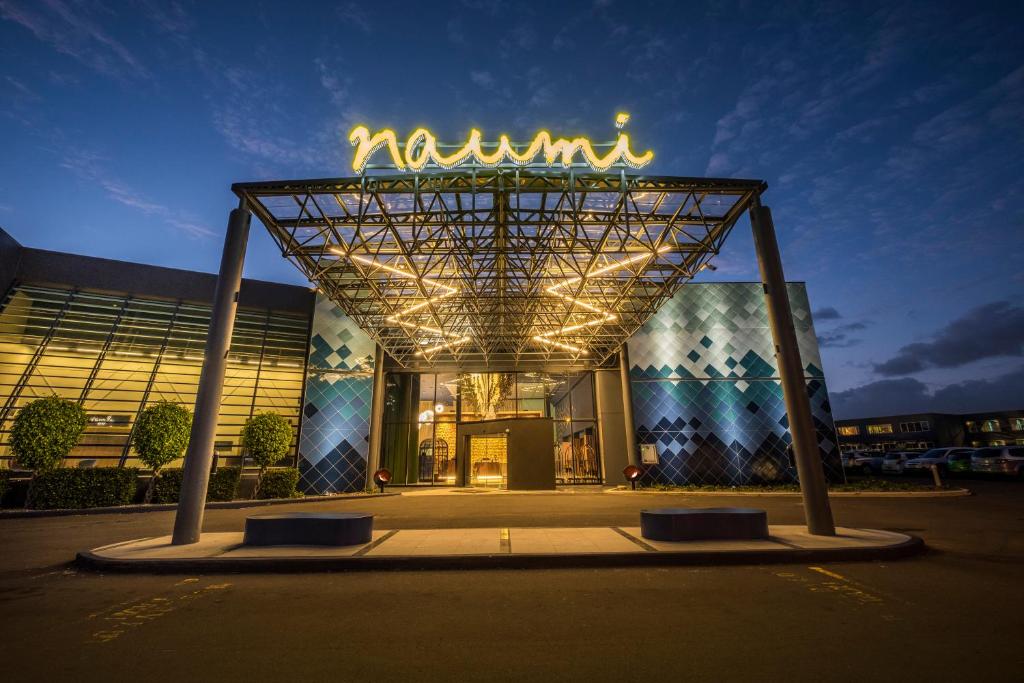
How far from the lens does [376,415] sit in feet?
75.0

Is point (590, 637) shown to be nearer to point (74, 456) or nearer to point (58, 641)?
point (58, 641)

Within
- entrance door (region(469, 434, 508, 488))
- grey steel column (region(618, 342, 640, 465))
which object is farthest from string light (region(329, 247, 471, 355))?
grey steel column (region(618, 342, 640, 465))

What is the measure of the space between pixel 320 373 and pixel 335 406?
2076 millimetres

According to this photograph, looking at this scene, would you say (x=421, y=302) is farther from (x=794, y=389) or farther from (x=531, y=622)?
(x=531, y=622)

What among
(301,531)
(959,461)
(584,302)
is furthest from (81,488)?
(959,461)

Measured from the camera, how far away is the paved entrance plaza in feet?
10.5

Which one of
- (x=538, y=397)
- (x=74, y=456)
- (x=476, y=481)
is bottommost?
(x=476, y=481)

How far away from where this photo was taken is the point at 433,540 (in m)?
7.59

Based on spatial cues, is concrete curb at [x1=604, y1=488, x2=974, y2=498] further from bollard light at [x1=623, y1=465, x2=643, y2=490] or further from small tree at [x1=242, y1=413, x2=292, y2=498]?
small tree at [x1=242, y1=413, x2=292, y2=498]

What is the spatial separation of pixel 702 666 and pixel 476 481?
24.2 metres

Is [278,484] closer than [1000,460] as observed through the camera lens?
Yes

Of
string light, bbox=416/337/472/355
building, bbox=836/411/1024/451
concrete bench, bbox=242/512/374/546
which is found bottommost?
concrete bench, bbox=242/512/374/546

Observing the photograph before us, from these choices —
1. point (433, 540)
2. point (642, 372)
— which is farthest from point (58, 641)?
point (642, 372)

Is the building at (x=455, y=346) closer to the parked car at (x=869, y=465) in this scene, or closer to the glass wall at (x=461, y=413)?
the glass wall at (x=461, y=413)
